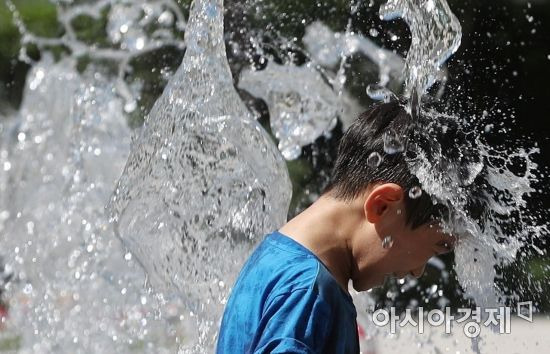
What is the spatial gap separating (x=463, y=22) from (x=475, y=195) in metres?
5.13

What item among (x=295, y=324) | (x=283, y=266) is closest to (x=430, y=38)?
(x=283, y=266)

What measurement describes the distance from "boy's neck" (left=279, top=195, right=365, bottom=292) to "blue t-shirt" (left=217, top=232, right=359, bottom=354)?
3 cm

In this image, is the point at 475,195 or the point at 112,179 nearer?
the point at 475,195

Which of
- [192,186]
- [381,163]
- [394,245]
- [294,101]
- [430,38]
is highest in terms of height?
[381,163]

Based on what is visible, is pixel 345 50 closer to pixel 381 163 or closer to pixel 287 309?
pixel 381 163

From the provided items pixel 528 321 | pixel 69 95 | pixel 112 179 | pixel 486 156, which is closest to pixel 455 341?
pixel 528 321

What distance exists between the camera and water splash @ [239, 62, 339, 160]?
512cm

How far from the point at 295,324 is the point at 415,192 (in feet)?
1.26

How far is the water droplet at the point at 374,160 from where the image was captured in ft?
6.72

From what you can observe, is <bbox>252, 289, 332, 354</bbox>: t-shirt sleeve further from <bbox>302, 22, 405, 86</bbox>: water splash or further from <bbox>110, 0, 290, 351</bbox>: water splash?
<bbox>302, 22, 405, 86</bbox>: water splash

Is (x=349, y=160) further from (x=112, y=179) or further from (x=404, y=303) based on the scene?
(x=404, y=303)

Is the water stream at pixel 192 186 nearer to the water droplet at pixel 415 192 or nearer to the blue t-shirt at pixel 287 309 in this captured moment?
the water droplet at pixel 415 192

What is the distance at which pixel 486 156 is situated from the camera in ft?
7.52

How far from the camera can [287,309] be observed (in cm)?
181
